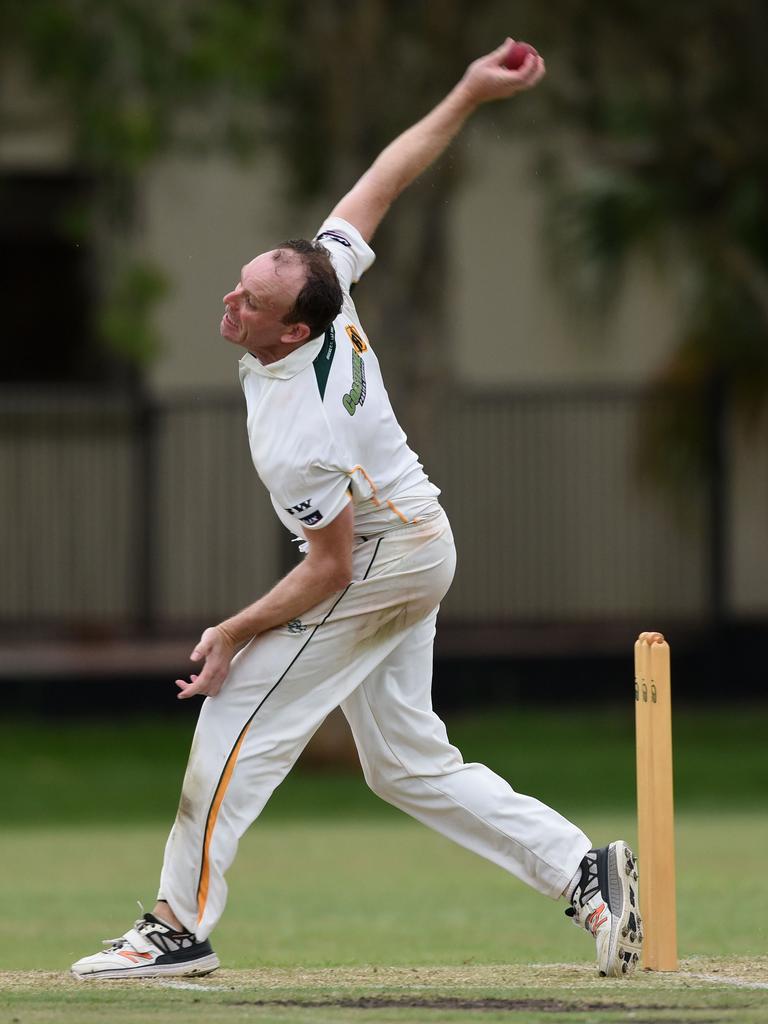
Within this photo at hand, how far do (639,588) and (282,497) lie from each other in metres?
15.2

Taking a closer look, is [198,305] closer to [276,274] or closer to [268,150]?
[268,150]

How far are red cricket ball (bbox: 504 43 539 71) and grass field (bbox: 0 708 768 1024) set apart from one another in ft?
10.1

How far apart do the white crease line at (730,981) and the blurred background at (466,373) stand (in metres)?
11.0

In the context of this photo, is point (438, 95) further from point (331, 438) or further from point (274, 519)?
point (331, 438)

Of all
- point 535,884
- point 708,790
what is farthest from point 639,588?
point 535,884

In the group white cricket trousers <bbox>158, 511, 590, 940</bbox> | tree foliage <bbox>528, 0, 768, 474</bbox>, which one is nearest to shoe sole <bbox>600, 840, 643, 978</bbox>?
white cricket trousers <bbox>158, 511, 590, 940</bbox>

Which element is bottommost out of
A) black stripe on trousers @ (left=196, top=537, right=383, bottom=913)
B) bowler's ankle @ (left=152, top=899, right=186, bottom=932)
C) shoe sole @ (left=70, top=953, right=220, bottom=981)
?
shoe sole @ (left=70, top=953, right=220, bottom=981)

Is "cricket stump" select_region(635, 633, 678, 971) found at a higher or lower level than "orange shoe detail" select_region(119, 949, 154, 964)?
higher

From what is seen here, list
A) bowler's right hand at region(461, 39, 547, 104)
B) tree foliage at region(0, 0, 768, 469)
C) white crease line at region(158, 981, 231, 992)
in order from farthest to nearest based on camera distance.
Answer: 1. tree foliage at region(0, 0, 768, 469)
2. bowler's right hand at region(461, 39, 547, 104)
3. white crease line at region(158, 981, 231, 992)

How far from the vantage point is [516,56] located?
700 centimetres

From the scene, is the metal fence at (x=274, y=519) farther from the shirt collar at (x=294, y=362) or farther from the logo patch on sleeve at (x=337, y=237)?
the shirt collar at (x=294, y=362)

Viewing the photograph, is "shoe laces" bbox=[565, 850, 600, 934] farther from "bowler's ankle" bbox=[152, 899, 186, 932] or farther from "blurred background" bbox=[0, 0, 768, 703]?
"blurred background" bbox=[0, 0, 768, 703]

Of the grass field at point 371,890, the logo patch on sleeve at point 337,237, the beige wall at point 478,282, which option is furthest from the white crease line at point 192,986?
the beige wall at point 478,282

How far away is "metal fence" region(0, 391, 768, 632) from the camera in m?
20.2
